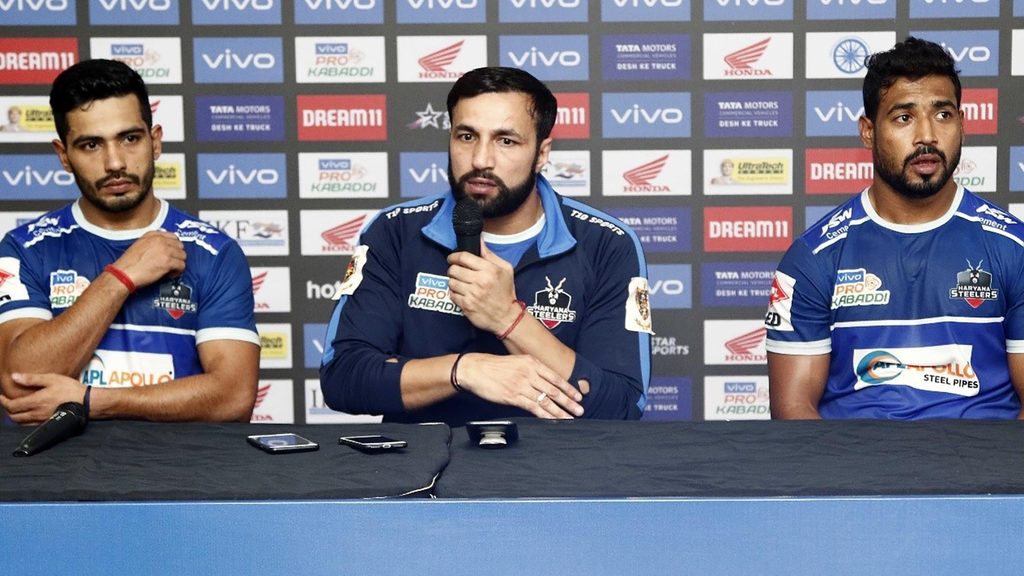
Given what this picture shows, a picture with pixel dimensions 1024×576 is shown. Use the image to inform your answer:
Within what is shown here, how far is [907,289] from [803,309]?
21 cm

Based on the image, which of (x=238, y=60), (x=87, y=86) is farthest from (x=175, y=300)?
(x=238, y=60)

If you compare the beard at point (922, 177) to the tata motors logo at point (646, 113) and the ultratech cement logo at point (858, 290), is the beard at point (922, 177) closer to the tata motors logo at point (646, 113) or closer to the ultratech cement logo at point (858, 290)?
the ultratech cement logo at point (858, 290)

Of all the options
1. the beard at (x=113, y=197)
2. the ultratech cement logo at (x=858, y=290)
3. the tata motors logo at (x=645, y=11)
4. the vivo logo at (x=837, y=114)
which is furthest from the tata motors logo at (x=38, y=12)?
the ultratech cement logo at (x=858, y=290)

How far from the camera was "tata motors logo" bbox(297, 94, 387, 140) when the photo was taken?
3295 millimetres

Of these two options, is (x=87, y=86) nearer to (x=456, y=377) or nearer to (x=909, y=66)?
(x=456, y=377)

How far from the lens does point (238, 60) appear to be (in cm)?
329

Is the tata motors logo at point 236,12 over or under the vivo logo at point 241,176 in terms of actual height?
over

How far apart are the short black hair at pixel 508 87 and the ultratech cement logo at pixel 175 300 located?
0.71 metres

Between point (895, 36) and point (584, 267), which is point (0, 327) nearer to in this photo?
point (584, 267)

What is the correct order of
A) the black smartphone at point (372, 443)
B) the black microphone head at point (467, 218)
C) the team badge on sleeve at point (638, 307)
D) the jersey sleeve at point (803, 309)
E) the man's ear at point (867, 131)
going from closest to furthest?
the black smartphone at point (372, 443) → the black microphone head at point (467, 218) → the team badge on sleeve at point (638, 307) → the jersey sleeve at point (803, 309) → the man's ear at point (867, 131)

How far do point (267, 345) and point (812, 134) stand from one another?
1963 mm

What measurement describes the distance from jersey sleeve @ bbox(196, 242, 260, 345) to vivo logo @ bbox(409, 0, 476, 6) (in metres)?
1.39

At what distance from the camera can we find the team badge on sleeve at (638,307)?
1958 millimetres

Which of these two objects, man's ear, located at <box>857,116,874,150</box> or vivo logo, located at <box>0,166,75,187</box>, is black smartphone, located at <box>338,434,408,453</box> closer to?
man's ear, located at <box>857,116,874,150</box>
